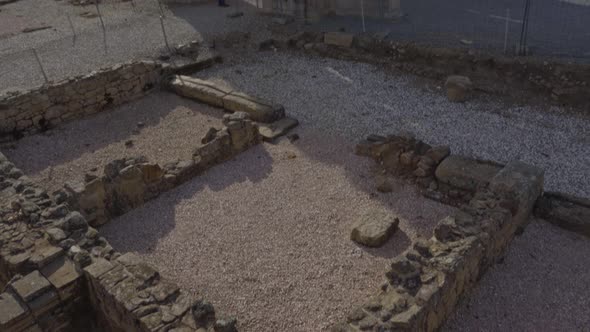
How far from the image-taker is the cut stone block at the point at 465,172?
854cm

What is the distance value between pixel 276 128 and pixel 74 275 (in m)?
5.82

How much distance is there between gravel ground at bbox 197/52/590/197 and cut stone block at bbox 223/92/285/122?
65 centimetres

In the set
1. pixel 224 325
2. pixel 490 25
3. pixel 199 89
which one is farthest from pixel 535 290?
pixel 490 25

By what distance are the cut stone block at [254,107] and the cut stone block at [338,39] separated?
14.2 ft

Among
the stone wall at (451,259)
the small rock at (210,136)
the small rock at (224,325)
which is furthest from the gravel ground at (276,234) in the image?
the small rock at (224,325)

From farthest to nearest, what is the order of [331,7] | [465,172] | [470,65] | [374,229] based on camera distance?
[331,7], [470,65], [465,172], [374,229]

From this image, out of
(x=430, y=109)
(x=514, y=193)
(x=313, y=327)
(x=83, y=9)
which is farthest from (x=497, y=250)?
(x=83, y=9)

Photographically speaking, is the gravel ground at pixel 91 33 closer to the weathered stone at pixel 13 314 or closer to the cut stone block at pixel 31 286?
the cut stone block at pixel 31 286

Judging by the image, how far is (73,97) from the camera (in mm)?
12453

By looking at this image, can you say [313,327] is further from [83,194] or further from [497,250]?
[83,194]

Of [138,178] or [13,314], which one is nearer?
[13,314]

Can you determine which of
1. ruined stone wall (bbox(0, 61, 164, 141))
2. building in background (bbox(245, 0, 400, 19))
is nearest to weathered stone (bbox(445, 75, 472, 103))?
building in background (bbox(245, 0, 400, 19))

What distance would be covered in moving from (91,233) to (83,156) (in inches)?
167

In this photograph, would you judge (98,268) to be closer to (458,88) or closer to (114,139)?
(114,139)
